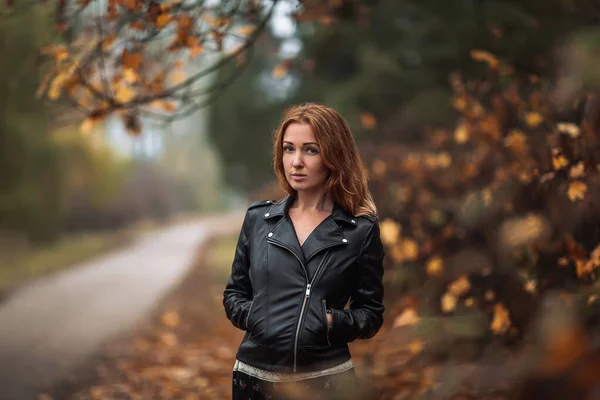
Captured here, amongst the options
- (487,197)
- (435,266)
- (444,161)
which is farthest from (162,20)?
(444,161)

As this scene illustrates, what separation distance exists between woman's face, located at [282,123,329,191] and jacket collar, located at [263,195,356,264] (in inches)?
4.9

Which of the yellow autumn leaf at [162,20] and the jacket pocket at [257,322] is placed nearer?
the jacket pocket at [257,322]

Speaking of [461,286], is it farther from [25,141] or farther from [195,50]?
[25,141]

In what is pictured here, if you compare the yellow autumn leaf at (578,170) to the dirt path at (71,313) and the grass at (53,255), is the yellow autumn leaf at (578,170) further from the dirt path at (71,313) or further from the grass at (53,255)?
the grass at (53,255)

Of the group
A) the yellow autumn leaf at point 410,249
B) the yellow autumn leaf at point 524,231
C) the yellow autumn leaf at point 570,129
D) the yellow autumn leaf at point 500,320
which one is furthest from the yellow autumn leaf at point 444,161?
the yellow autumn leaf at point 570,129

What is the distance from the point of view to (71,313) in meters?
9.71

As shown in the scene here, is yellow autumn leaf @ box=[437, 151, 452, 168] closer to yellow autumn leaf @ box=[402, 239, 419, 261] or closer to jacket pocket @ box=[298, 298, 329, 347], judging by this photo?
yellow autumn leaf @ box=[402, 239, 419, 261]

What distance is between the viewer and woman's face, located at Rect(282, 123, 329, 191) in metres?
2.50

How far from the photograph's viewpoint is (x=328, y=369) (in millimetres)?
2455

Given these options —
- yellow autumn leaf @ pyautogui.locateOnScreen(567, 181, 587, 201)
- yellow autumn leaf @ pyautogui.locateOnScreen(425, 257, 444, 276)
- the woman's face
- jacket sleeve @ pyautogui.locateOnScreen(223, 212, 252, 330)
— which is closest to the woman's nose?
the woman's face

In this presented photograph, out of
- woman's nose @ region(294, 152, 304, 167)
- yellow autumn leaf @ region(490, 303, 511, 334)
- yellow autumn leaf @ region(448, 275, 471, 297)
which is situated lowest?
yellow autumn leaf @ region(490, 303, 511, 334)

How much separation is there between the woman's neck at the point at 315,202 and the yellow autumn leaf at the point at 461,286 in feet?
9.26

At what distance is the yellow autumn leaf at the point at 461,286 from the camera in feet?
17.0

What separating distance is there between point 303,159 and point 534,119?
3026mm
